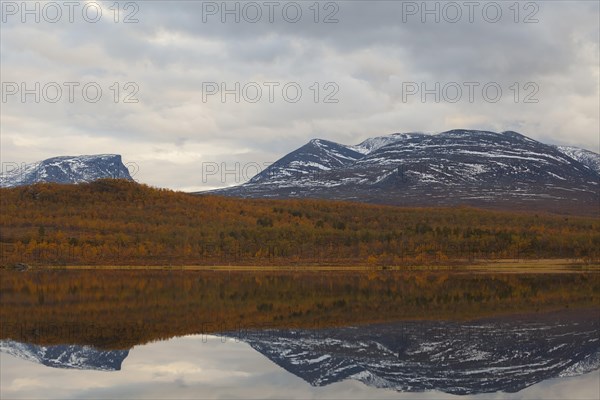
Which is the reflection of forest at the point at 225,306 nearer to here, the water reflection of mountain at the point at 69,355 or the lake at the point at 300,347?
the lake at the point at 300,347

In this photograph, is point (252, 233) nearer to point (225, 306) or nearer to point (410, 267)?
point (410, 267)

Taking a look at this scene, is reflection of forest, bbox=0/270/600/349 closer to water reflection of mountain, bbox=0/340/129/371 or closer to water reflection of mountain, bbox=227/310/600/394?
water reflection of mountain, bbox=0/340/129/371

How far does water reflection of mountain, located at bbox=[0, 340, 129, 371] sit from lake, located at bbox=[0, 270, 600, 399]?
7 centimetres

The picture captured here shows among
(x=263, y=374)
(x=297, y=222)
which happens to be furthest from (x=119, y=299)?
(x=297, y=222)

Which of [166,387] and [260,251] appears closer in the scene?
[166,387]

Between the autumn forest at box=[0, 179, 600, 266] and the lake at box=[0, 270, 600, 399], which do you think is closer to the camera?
the lake at box=[0, 270, 600, 399]

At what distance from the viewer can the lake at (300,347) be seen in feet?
79.7

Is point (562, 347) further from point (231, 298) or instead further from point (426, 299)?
point (231, 298)

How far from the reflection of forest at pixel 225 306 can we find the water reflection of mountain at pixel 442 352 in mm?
4693

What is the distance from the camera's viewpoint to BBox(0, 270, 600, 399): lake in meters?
24.3

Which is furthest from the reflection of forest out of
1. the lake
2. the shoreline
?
the shoreline

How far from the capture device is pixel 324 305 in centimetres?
5325

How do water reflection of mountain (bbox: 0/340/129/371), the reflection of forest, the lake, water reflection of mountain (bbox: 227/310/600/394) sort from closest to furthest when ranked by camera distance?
the lake, water reflection of mountain (bbox: 227/310/600/394), water reflection of mountain (bbox: 0/340/129/371), the reflection of forest

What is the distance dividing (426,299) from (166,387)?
3655 cm
